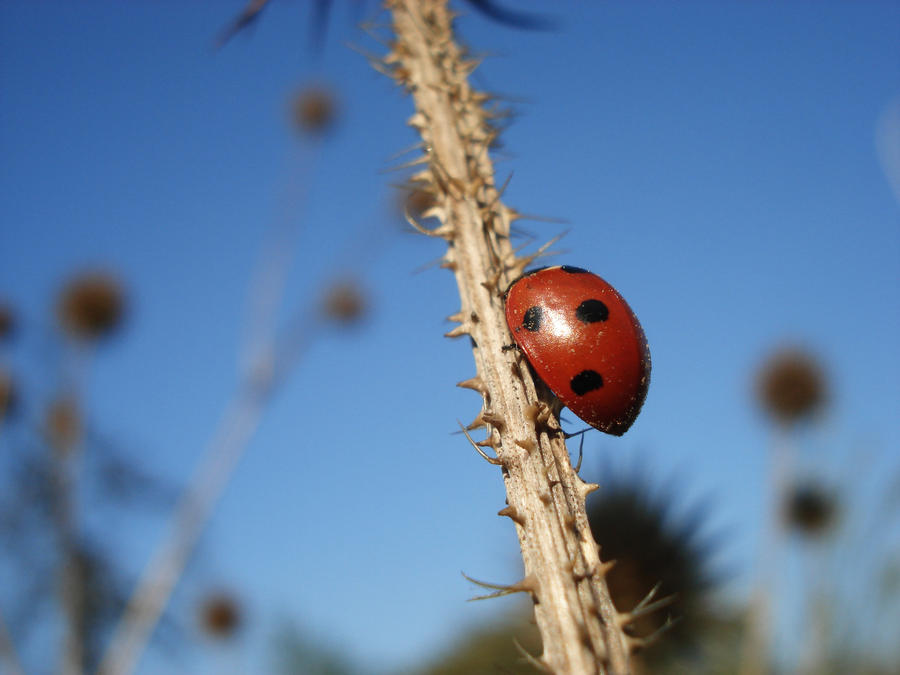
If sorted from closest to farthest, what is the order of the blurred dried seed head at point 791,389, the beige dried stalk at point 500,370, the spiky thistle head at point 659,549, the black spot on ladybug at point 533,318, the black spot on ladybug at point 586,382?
the beige dried stalk at point 500,370 < the black spot on ladybug at point 533,318 < the black spot on ladybug at point 586,382 < the spiky thistle head at point 659,549 < the blurred dried seed head at point 791,389

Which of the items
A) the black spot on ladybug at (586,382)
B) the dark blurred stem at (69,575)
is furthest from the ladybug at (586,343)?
the dark blurred stem at (69,575)

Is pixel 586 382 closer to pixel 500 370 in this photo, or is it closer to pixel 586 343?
pixel 586 343

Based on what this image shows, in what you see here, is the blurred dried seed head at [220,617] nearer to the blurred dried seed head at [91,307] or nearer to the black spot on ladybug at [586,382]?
the blurred dried seed head at [91,307]

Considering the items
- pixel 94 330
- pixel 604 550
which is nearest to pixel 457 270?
pixel 604 550

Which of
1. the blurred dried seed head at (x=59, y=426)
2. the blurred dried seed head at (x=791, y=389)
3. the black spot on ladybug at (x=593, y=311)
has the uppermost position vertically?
the blurred dried seed head at (x=791, y=389)

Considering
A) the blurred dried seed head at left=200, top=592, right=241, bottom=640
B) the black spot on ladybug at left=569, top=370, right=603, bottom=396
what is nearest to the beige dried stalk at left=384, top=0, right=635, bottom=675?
the black spot on ladybug at left=569, top=370, right=603, bottom=396

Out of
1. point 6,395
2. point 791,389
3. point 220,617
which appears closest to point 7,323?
point 6,395

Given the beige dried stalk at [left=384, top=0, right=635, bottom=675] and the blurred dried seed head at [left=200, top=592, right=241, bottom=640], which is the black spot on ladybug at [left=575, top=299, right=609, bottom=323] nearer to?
the beige dried stalk at [left=384, top=0, right=635, bottom=675]
